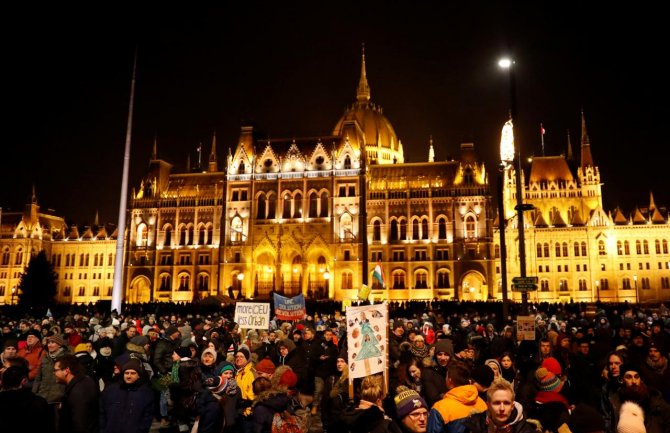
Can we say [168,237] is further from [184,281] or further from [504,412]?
[504,412]

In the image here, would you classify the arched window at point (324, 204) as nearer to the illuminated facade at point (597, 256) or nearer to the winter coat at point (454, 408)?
the illuminated facade at point (597, 256)

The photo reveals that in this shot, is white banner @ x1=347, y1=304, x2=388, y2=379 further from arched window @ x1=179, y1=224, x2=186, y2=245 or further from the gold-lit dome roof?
the gold-lit dome roof

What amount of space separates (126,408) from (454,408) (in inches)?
Result: 164

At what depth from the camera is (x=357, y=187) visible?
6619 cm

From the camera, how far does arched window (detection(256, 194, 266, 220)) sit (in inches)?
2667

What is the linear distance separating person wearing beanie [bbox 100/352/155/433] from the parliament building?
49639 mm

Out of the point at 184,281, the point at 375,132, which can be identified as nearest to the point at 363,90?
the point at 375,132

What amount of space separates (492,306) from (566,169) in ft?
169

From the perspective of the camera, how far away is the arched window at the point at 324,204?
6625 cm

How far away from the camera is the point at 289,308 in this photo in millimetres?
20031

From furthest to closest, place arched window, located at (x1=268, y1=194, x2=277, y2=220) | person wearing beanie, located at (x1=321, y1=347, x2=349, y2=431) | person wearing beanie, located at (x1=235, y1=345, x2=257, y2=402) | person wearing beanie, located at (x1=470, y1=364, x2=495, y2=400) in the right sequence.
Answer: arched window, located at (x1=268, y1=194, x2=277, y2=220) → person wearing beanie, located at (x1=235, y1=345, x2=257, y2=402) → person wearing beanie, located at (x1=321, y1=347, x2=349, y2=431) → person wearing beanie, located at (x1=470, y1=364, x2=495, y2=400)

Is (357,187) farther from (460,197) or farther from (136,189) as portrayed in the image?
(136,189)

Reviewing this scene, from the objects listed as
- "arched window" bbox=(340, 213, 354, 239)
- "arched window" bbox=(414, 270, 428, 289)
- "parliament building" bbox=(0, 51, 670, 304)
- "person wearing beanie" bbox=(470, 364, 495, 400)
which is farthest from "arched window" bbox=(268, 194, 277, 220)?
"person wearing beanie" bbox=(470, 364, 495, 400)

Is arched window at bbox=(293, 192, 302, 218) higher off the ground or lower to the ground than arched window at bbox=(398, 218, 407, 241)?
higher
